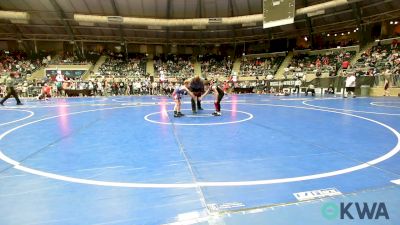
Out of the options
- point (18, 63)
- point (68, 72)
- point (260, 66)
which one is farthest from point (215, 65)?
point (18, 63)

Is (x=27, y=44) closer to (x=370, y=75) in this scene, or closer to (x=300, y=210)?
(x=370, y=75)

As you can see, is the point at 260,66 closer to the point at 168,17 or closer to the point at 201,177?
the point at 168,17

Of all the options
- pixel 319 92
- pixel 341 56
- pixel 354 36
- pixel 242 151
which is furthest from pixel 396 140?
pixel 354 36

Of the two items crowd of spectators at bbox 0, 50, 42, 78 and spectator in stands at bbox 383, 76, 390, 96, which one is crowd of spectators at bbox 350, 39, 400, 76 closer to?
spectator in stands at bbox 383, 76, 390, 96

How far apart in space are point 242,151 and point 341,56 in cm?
3153

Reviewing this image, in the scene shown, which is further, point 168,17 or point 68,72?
point 168,17

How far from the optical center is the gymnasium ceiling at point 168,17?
3022 centimetres

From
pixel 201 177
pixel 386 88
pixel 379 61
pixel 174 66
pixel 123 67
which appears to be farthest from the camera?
pixel 174 66

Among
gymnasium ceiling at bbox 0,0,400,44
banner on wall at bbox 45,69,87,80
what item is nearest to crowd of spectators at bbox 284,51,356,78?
gymnasium ceiling at bbox 0,0,400,44

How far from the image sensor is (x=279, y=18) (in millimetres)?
24906

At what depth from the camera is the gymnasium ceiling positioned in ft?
99.1

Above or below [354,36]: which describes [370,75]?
below

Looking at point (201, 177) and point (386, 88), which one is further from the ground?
point (386, 88)

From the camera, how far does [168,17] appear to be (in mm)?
35000
